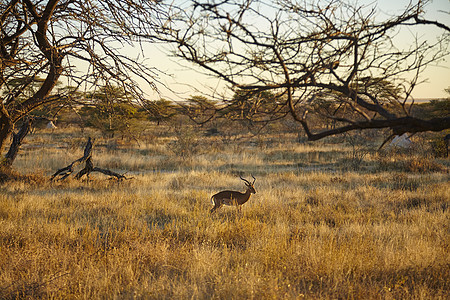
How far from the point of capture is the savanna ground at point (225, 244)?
3271 mm

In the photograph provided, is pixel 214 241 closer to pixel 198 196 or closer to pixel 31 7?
pixel 198 196

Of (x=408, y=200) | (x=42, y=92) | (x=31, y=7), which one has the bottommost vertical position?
(x=408, y=200)

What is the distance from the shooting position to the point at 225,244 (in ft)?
14.3

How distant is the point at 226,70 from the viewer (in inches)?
112

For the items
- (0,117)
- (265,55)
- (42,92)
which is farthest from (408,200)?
(0,117)

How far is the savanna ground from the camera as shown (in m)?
3.27

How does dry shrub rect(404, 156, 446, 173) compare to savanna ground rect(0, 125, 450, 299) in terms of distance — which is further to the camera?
dry shrub rect(404, 156, 446, 173)

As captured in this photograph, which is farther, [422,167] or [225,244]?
[422,167]

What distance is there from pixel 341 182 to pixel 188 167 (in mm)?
6629

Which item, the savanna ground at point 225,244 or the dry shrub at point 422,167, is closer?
the savanna ground at point 225,244

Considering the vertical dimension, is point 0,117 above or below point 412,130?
above

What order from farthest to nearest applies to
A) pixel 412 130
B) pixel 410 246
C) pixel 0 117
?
pixel 0 117, pixel 410 246, pixel 412 130

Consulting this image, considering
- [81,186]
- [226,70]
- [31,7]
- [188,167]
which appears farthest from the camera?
[188,167]

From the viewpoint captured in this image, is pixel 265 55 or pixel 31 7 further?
pixel 31 7
